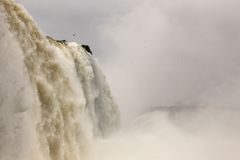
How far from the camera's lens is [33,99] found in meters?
13.6

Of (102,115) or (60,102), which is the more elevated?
(102,115)

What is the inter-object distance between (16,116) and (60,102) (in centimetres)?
543

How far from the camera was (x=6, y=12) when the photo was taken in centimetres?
1410

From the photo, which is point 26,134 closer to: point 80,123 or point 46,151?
point 46,151

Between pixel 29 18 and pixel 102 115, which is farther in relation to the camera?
pixel 102 115

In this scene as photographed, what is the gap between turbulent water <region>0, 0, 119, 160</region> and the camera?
41.2ft

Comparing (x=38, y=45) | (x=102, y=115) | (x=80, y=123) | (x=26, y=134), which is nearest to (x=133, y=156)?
(x=80, y=123)

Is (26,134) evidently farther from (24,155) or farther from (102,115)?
(102,115)

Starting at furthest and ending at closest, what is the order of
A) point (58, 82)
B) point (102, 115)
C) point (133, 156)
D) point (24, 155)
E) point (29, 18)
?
point (102, 115) < point (133, 156) < point (58, 82) < point (29, 18) < point (24, 155)

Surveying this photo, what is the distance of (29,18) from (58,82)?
9.79 ft

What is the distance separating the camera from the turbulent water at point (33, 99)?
12.6m

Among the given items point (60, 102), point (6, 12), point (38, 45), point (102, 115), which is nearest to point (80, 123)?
point (60, 102)

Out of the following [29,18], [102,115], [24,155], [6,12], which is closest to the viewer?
[24,155]

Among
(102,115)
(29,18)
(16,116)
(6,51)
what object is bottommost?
(16,116)
